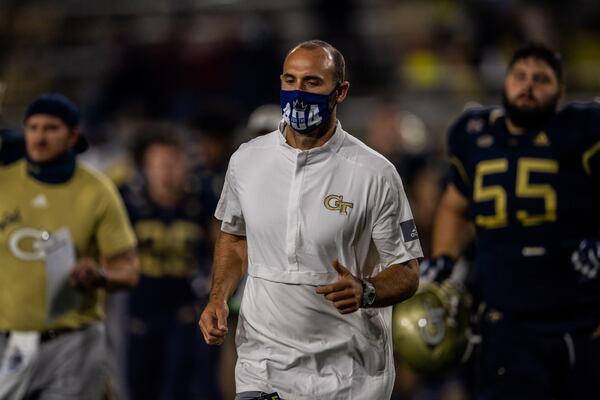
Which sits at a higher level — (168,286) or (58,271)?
(58,271)

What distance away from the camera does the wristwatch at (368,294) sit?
171 inches

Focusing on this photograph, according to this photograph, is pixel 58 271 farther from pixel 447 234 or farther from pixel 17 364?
pixel 447 234

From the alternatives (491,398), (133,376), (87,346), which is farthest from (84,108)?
(491,398)

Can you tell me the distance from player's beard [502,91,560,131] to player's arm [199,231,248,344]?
175cm

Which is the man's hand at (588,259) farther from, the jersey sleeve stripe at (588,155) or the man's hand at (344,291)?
the man's hand at (344,291)

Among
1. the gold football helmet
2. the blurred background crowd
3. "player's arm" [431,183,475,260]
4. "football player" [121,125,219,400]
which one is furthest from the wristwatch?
the blurred background crowd

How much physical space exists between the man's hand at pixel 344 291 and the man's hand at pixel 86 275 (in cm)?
207

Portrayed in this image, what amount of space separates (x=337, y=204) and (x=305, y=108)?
1.23 feet

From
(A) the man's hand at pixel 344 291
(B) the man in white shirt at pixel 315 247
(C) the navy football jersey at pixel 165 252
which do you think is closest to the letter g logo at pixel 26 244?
(B) the man in white shirt at pixel 315 247

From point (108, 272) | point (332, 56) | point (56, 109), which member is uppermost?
point (332, 56)

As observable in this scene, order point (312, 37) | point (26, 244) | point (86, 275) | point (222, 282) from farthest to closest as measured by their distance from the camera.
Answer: point (312, 37), point (26, 244), point (86, 275), point (222, 282)

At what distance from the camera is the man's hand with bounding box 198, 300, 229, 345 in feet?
14.6

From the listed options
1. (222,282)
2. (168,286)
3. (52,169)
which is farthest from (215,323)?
(168,286)

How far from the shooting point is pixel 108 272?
6.31 m
